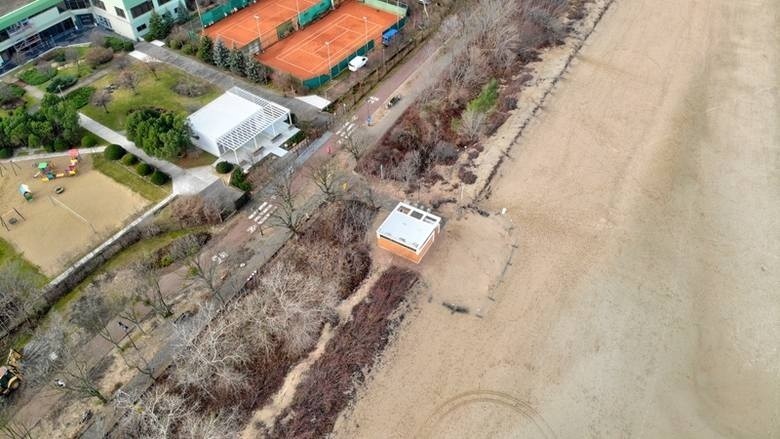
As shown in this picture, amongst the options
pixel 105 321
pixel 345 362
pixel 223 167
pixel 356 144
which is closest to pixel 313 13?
pixel 356 144

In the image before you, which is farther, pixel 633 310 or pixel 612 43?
pixel 612 43

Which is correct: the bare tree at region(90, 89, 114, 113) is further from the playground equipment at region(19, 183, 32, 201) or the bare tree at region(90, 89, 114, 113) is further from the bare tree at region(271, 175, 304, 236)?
the bare tree at region(271, 175, 304, 236)

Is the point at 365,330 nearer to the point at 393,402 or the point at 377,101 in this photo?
the point at 393,402

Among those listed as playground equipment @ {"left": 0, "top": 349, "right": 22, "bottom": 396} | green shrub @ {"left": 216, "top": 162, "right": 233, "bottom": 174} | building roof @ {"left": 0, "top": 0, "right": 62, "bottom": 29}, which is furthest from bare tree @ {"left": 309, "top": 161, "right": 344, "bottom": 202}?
building roof @ {"left": 0, "top": 0, "right": 62, "bottom": 29}

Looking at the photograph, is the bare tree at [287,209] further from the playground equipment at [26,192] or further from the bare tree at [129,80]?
the bare tree at [129,80]

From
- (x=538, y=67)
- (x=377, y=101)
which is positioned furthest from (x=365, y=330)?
(x=538, y=67)

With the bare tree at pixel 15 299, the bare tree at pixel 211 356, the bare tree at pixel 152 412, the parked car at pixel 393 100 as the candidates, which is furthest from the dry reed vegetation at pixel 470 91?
the bare tree at pixel 15 299

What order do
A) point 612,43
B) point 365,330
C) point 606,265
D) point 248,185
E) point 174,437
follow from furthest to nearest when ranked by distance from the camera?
point 612,43
point 248,185
point 606,265
point 365,330
point 174,437
